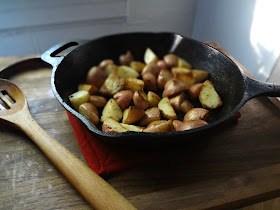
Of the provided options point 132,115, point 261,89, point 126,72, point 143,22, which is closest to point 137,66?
point 126,72

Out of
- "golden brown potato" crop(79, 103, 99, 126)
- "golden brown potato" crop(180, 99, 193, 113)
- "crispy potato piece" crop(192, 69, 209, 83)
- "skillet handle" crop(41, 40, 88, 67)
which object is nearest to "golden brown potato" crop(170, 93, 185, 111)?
"golden brown potato" crop(180, 99, 193, 113)

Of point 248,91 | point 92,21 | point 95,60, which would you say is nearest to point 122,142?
point 248,91

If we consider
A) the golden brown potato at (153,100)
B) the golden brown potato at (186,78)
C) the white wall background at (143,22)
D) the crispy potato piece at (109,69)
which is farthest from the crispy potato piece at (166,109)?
the white wall background at (143,22)

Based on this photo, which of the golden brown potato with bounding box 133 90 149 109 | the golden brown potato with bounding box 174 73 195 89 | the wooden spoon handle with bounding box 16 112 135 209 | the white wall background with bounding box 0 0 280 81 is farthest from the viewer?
the white wall background with bounding box 0 0 280 81

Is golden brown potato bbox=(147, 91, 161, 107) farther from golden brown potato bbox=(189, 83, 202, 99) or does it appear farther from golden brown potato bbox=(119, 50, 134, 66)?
golden brown potato bbox=(119, 50, 134, 66)

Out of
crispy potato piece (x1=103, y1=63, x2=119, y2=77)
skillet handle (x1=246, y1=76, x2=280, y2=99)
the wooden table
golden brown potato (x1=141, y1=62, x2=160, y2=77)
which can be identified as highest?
skillet handle (x1=246, y1=76, x2=280, y2=99)

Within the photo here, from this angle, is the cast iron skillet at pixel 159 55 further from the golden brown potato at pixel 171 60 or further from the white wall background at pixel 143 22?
the white wall background at pixel 143 22
